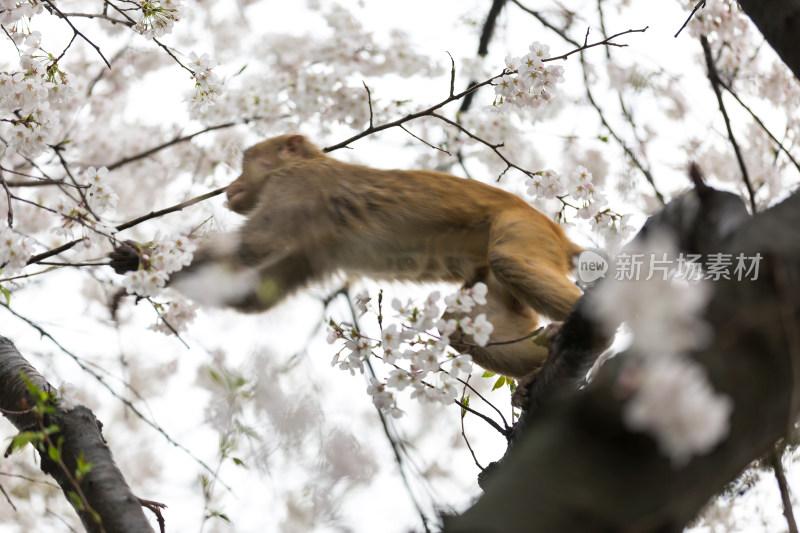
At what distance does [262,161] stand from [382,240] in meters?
1.25

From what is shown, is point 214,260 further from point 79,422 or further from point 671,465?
point 671,465

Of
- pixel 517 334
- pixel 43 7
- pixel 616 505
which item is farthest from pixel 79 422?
pixel 616 505

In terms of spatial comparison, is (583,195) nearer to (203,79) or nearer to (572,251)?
(572,251)

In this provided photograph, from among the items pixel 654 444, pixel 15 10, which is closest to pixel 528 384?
pixel 654 444

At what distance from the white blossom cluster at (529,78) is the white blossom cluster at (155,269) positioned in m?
1.74

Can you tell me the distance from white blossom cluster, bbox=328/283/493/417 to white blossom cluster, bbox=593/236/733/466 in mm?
1533

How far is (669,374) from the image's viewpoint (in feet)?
4.07

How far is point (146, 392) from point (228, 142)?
265 cm

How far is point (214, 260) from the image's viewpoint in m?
4.65

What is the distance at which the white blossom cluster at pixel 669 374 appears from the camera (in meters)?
1.20

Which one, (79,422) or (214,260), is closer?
(79,422)

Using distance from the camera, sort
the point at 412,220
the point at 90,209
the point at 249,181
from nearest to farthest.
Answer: the point at 90,209 → the point at 412,220 → the point at 249,181

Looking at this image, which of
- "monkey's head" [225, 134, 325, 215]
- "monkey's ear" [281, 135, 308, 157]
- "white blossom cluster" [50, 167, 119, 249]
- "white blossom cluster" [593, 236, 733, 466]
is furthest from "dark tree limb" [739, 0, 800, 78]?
"monkey's ear" [281, 135, 308, 157]

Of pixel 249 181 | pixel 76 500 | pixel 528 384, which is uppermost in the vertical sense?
pixel 249 181
